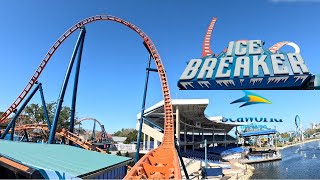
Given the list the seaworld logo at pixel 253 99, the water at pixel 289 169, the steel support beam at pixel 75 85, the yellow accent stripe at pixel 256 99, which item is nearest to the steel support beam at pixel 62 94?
the steel support beam at pixel 75 85

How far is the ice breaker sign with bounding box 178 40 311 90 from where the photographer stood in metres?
12.9

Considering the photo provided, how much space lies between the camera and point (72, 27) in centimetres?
2997

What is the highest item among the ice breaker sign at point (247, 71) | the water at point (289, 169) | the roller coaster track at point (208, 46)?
the roller coaster track at point (208, 46)

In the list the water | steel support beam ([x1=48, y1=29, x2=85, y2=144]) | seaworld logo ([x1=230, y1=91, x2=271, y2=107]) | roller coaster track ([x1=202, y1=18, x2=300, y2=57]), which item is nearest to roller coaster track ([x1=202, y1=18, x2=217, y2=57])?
roller coaster track ([x1=202, y1=18, x2=300, y2=57])

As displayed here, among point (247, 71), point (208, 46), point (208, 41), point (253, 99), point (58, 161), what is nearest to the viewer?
point (247, 71)

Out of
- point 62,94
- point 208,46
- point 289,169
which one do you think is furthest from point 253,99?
point 62,94

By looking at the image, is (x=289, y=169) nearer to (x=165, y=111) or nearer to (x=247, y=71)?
(x=165, y=111)

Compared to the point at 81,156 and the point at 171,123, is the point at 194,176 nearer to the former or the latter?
the point at 171,123

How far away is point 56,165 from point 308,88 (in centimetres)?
1226

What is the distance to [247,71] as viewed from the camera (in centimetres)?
1323

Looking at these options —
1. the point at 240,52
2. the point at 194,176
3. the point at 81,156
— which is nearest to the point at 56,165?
the point at 81,156

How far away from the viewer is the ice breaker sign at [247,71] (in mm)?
12898

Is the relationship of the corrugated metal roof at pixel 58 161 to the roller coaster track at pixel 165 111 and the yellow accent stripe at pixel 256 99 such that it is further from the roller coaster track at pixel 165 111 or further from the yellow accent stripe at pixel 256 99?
the yellow accent stripe at pixel 256 99

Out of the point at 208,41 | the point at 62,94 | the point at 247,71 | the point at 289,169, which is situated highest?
the point at 208,41
